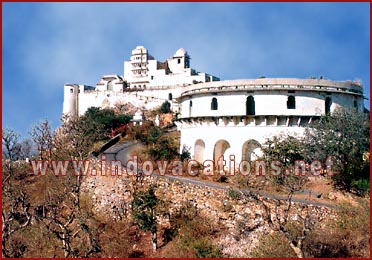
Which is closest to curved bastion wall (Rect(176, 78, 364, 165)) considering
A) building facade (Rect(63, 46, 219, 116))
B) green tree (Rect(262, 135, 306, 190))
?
green tree (Rect(262, 135, 306, 190))

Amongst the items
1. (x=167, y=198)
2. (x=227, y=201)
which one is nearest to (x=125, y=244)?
(x=167, y=198)

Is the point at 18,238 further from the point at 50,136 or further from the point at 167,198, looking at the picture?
the point at 50,136

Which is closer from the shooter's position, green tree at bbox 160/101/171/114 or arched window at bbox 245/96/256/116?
arched window at bbox 245/96/256/116

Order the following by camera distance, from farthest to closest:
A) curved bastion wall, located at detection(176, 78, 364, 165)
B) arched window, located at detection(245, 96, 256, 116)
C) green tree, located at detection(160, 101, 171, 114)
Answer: green tree, located at detection(160, 101, 171, 114) < arched window, located at detection(245, 96, 256, 116) < curved bastion wall, located at detection(176, 78, 364, 165)

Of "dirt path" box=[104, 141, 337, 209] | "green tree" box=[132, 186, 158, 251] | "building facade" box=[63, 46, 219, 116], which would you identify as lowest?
"green tree" box=[132, 186, 158, 251]

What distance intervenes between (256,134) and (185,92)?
265 inches

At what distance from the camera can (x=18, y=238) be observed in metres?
21.4

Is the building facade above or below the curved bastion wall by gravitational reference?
above

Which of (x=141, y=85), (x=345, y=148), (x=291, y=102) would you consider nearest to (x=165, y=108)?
(x=141, y=85)

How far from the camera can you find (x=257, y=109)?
29.8 m

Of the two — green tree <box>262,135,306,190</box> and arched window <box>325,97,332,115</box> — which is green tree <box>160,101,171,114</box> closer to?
arched window <box>325,97,332,115</box>

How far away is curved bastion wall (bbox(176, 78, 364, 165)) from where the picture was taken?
29.3 meters

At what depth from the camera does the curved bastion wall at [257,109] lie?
2927 centimetres

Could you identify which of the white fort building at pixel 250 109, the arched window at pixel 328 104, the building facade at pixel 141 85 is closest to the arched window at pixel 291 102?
the white fort building at pixel 250 109
